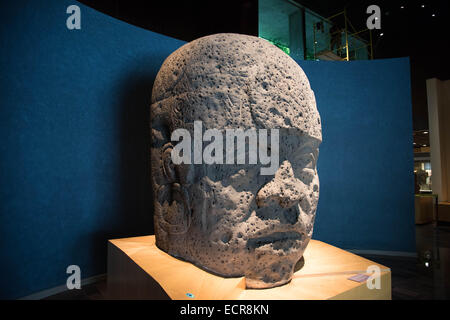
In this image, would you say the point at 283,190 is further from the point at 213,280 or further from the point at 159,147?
the point at 159,147

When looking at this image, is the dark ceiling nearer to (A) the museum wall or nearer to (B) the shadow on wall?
(A) the museum wall

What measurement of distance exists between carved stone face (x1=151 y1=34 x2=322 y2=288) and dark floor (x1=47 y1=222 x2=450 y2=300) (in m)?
1.43

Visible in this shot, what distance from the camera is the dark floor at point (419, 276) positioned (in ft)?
9.57

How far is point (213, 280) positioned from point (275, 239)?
0.50m

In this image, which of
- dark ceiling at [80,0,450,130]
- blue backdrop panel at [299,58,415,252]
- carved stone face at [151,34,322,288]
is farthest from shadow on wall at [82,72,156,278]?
blue backdrop panel at [299,58,415,252]

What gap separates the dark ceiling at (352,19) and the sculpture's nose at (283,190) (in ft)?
11.5

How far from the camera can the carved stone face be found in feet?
6.41

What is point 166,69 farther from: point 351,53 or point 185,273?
point 351,53

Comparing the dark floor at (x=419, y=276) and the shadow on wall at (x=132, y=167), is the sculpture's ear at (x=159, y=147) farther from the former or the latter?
the dark floor at (x=419, y=276)

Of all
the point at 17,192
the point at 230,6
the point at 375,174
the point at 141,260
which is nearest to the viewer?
the point at 141,260

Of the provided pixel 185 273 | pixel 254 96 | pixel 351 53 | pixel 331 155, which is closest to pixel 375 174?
pixel 331 155

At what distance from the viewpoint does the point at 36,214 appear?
2.77 meters

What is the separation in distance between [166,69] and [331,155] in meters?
3.02

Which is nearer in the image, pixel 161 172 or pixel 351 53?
pixel 161 172
